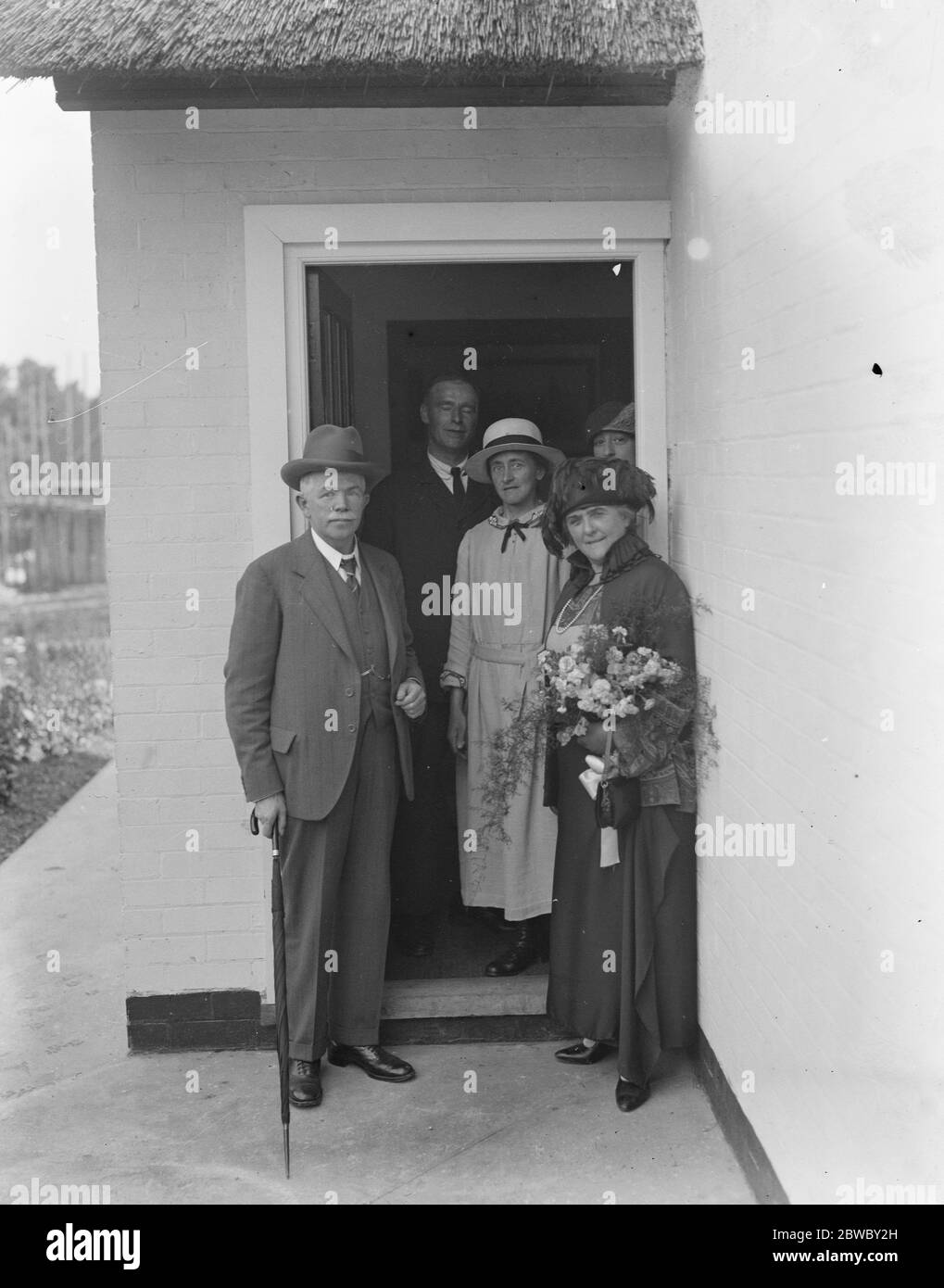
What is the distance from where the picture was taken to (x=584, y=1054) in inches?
173

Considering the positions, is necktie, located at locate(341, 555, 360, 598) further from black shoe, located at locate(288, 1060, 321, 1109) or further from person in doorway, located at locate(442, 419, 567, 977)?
black shoe, located at locate(288, 1060, 321, 1109)

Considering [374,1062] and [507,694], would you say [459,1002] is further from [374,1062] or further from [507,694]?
[507,694]

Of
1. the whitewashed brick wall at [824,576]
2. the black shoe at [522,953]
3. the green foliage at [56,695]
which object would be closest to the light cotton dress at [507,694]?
the black shoe at [522,953]

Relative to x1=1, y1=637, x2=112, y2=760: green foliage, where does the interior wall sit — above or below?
above

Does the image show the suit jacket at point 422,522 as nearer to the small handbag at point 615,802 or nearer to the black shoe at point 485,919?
the black shoe at point 485,919

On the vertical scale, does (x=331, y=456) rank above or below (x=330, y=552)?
above

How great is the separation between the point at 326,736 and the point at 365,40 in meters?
2.12

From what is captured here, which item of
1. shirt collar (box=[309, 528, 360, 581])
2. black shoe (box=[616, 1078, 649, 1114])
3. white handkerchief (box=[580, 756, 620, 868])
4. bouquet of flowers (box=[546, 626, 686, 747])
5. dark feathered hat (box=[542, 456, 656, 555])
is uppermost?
dark feathered hat (box=[542, 456, 656, 555])

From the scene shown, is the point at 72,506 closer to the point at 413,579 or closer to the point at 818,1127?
the point at 413,579

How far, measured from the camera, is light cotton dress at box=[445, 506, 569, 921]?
4.66 metres

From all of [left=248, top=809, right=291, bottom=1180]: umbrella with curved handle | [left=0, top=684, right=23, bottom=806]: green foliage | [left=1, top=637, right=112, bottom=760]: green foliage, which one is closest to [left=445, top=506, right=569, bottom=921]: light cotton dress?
[left=248, top=809, right=291, bottom=1180]: umbrella with curved handle

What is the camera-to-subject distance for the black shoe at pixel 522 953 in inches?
185

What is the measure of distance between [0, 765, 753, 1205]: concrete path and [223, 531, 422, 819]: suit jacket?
97 cm

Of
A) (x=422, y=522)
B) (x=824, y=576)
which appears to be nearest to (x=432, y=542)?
(x=422, y=522)
